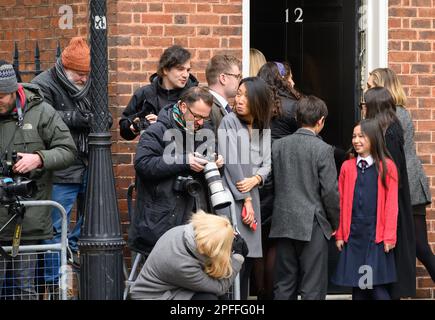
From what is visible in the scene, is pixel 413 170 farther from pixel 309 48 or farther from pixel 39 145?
pixel 39 145

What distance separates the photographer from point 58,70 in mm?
8586

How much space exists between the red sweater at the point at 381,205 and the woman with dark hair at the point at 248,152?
0.61 metres

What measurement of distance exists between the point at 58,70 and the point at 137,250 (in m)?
1.77

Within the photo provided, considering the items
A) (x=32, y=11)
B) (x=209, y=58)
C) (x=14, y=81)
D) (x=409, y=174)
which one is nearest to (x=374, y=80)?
(x=409, y=174)

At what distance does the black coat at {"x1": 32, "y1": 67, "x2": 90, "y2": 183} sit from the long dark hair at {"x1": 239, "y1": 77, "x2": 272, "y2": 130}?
52.9 inches

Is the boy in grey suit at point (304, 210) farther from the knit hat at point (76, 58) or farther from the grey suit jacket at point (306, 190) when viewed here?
the knit hat at point (76, 58)

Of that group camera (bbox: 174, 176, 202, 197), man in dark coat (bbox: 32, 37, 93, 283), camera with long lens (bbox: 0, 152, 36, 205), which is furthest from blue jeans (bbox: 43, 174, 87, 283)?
camera (bbox: 174, 176, 202, 197)

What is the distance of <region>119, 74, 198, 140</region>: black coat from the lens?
27.5 ft

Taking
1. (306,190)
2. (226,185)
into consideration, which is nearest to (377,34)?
(306,190)

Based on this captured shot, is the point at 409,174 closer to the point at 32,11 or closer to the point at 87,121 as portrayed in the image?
the point at 87,121

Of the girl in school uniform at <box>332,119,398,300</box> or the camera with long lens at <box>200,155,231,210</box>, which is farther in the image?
the girl in school uniform at <box>332,119,398,300</box>

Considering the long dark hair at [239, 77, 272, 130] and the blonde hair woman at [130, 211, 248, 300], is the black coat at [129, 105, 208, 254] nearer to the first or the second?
the blonde hair woman at [130, 211, 248, 300]

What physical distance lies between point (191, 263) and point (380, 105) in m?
2.28

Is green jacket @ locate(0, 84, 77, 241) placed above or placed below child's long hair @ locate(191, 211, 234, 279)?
above
